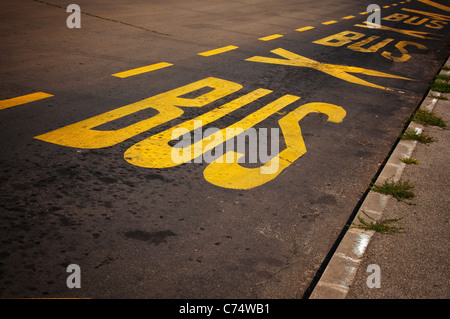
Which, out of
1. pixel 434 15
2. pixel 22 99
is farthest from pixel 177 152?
A: pixel 434 15

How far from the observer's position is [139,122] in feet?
17.4

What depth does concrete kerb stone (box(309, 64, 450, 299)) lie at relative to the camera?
2896 millimetres

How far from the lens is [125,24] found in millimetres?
10656

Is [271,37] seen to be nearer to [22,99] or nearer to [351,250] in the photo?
[22,99]

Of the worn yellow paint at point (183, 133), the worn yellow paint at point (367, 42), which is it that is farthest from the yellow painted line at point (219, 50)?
the worn yellow paint at point (367, 42)

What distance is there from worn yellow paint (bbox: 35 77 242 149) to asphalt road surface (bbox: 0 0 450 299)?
0.09 feet

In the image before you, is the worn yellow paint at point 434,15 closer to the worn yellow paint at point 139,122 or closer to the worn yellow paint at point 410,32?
the worn yellow paint at point 410,32

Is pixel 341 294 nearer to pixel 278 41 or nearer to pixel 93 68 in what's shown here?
pixel 93 68

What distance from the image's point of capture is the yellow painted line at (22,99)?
535 centimetres

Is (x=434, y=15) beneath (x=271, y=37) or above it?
above

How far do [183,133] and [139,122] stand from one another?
2.04 ft

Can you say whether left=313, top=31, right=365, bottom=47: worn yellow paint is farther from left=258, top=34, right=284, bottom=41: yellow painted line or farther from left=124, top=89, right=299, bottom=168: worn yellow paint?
left=124, top=89, right=299, bottom=168: worn yellow paint

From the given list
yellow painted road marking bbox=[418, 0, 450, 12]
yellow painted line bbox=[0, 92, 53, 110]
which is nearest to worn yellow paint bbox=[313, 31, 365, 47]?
yellow painted line bbox=[0, 92, 53, 110]

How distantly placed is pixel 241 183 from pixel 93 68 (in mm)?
4165
